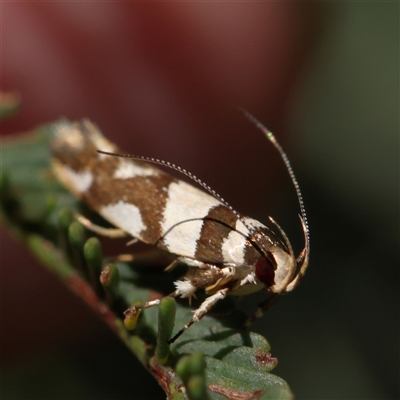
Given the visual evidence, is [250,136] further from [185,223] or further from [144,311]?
[144,311]

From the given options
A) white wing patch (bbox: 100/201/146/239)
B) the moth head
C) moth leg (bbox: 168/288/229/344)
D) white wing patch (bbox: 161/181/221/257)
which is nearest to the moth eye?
the moth head

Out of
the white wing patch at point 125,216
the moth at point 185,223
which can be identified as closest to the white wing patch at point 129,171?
the moth at point 185,223

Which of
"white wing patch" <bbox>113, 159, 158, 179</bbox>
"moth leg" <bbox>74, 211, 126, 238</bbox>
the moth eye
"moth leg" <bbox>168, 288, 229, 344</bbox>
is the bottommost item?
"moth leg" <bbox>74, 211, 126, 238</bbox>

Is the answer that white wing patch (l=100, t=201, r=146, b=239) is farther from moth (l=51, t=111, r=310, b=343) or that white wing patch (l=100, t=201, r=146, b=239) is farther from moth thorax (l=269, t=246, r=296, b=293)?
moth thorax (l=269, t=246, r=296, b=293)

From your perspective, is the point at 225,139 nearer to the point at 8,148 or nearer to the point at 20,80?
the point at 20,80

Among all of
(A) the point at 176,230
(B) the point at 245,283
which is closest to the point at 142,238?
(A) the point at 176,230

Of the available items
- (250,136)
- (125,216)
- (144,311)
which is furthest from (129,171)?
(250,136)
